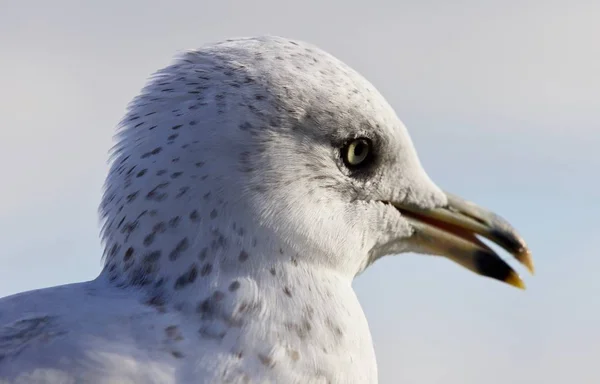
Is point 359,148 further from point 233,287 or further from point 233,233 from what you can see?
point 233,287

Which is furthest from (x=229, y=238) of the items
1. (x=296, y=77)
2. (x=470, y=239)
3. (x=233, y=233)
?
(x=470, y=239)

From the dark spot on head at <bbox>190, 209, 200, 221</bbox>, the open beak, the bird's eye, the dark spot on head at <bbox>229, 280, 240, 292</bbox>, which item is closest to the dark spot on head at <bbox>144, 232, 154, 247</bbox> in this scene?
the dark spot on head at <bbox>190, 209, 200, 221</bbox>

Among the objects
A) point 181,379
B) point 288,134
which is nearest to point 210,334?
point 181,379

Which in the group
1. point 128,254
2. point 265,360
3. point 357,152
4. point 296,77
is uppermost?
point 296,77

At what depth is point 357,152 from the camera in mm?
5160

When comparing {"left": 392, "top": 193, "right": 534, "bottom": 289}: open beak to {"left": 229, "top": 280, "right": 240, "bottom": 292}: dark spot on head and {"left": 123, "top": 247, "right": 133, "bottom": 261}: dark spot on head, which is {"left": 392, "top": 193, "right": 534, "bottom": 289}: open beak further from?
{"left": 123, "top": 247, "right": 133, "bottom": 261}: dark spot on head

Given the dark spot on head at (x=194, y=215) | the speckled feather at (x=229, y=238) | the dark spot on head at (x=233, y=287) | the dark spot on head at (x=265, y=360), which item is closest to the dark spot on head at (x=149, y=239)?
the speckled feather at (x=229, y=238)

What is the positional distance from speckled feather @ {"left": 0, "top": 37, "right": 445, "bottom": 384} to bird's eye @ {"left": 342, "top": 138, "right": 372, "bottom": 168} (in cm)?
5

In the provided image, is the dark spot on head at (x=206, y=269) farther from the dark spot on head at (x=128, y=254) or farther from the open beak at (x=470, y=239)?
the open beak at (x=470, y=239)

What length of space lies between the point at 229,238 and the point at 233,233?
26mm

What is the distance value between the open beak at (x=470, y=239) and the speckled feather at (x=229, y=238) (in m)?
0.37

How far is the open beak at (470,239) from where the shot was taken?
5.51 m

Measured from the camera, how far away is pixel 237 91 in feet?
15.9

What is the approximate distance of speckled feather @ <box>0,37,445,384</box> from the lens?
14.2 ft
